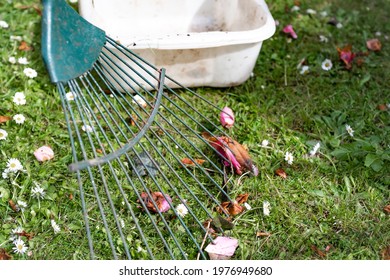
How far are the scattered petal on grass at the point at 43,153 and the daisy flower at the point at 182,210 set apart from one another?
1.56 feet

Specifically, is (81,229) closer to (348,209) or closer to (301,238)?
(301,238)

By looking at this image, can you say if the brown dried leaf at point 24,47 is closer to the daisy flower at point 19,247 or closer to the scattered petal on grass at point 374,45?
the daisy flower at point 19,247

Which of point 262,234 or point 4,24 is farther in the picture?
point 4,24

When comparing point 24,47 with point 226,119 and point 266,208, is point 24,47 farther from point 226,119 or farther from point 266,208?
point 266,208

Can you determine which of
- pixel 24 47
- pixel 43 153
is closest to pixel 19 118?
pixel 43 153

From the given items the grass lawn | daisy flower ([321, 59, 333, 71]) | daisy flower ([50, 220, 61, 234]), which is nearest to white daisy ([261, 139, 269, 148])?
the grass lawn

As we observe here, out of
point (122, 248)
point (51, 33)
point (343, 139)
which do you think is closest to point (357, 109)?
point (343, 139)

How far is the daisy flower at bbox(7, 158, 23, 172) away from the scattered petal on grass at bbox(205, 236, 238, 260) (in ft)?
A: 2.17

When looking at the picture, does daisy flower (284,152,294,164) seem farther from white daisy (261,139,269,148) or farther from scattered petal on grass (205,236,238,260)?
scattered petal on grass (205,236,238,260)

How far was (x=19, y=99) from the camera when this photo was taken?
82.0 inches

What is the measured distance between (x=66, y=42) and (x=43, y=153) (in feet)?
1.48

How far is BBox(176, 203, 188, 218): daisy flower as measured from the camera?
179cm

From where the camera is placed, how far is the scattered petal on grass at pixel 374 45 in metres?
2.48

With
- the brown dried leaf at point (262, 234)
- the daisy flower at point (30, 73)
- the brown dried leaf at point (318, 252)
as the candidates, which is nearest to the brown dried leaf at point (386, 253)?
the brown dried leaf at point (318, 252)
